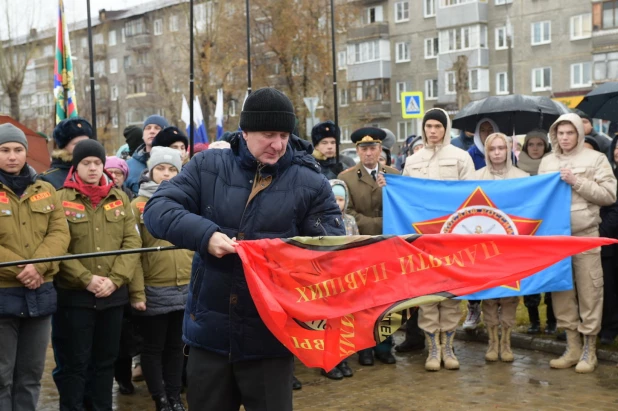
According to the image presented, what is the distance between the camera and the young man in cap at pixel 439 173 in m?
8.94

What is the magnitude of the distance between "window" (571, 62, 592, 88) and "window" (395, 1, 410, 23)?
15.0 metres

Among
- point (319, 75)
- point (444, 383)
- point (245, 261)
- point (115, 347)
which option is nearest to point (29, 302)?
point (115, 347)

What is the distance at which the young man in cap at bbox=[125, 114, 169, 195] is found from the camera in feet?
29.2

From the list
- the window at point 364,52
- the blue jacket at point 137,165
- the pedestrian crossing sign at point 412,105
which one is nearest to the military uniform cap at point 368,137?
the blue jacket at point 137,165

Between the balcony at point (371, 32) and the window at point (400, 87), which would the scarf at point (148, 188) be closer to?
the window at point (400, 87)

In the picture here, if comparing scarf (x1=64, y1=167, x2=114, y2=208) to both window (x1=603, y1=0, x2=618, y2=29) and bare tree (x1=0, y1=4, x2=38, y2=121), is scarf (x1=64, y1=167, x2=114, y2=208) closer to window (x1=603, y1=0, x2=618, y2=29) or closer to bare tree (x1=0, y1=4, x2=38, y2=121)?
bare tree (x1=0, y1=4, x2=38, y2=121)

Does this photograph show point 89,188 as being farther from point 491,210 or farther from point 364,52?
point 364,52

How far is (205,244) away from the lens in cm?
412

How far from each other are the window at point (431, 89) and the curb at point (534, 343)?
54532mm

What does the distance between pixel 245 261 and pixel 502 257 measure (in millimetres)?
1318

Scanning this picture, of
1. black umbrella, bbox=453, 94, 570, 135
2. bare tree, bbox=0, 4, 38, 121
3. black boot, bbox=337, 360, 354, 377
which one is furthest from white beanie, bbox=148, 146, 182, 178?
bare tree, bbox=0, 4, 38, 121

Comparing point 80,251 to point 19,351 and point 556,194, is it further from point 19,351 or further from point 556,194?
point 556,194

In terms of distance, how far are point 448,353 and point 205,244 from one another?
5.33 meters

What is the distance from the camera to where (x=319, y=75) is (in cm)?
3788
